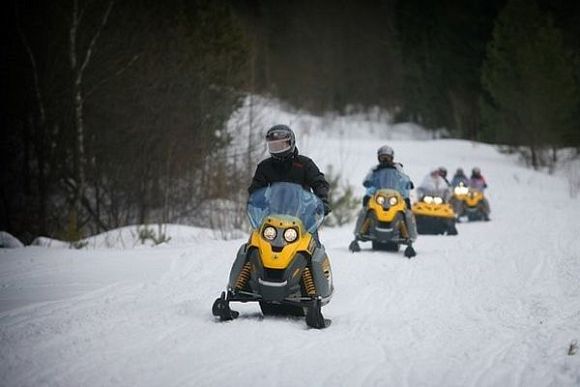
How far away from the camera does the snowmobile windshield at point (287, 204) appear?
6824mm

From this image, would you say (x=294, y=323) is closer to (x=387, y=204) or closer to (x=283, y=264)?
(x=283, y=264)

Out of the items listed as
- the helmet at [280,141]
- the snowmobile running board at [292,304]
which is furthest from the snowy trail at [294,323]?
the helmet at [280,141]

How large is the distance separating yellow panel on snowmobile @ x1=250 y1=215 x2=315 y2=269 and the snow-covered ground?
64cm

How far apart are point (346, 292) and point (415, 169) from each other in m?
26.3

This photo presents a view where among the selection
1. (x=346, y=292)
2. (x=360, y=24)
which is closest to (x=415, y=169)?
(x=346, y=292)

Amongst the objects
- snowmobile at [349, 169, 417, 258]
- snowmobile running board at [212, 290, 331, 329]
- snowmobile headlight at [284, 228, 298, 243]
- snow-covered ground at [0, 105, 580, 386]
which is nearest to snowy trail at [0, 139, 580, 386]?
snow-covered ground at [0, 105, 580, 386]

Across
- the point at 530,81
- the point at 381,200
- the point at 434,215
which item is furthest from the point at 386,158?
the point at 530,81

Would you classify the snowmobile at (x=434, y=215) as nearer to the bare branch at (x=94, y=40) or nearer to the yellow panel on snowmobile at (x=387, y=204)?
the yellow panel on snowmobile at (x=387, y=204)

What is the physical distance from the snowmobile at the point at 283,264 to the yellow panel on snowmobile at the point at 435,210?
32.2 ft

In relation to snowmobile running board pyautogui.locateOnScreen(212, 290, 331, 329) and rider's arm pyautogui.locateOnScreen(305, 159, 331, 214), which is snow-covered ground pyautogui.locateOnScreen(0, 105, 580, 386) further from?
rider's arm pyautogui.locateOnScreen(305, 159, 331, 214)

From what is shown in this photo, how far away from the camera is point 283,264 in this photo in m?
6.48

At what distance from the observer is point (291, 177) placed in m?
7.16

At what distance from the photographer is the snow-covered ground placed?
4789 mm

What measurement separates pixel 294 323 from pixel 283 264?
0.62 meters
